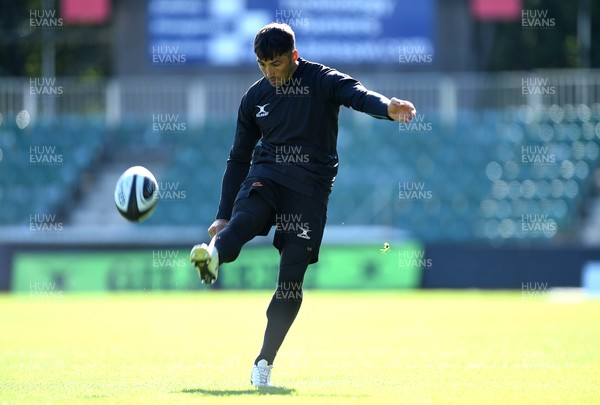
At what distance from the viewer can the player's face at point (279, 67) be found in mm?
7996

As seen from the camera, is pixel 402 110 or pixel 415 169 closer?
pixel 402 110

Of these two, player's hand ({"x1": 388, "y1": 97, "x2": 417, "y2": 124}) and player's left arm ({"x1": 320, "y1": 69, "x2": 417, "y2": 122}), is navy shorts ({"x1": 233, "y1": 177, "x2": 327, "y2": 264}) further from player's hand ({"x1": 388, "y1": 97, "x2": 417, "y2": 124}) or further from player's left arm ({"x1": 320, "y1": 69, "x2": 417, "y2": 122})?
player's hand ({"x1": 388, "y1": 97, "x2": 417, "y2": 124})

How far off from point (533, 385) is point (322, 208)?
1.98m

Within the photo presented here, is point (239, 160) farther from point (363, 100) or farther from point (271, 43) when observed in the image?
point (363, 100)

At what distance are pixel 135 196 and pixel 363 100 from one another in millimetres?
1880

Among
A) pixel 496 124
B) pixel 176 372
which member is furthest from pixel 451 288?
pixel 176 372

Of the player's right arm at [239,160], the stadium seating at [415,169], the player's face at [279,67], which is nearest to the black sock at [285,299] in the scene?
the player's right arm at [239,160]

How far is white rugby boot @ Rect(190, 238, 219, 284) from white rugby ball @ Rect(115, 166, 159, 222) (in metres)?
1.08

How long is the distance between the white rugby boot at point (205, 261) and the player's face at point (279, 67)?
139 centimetres

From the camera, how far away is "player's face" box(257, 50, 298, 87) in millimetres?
7996

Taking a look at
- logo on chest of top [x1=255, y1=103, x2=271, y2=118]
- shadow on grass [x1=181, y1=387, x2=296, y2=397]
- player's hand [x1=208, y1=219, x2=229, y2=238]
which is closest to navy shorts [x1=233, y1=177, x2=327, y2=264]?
player's hand [x1=208, y1=219, x2=229, y2=238]

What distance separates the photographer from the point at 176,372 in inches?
361

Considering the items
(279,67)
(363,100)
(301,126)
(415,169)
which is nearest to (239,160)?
(301,126)

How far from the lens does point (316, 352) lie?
11.1 metres
